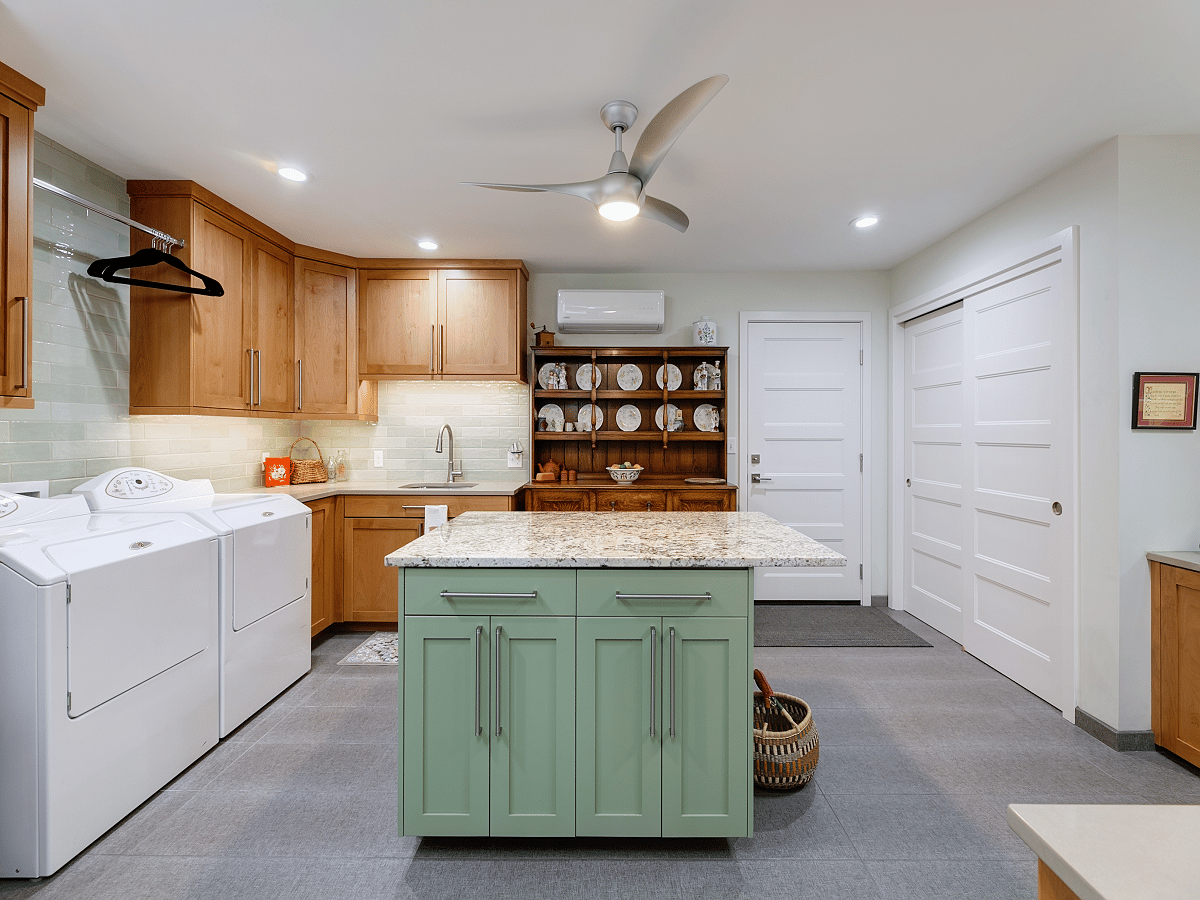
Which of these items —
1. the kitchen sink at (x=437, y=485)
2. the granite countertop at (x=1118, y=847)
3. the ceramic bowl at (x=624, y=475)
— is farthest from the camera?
the ceramic bowl at (x=624, y=475)

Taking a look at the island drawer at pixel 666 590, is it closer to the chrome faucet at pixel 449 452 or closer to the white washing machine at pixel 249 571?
the white washing machine at pixel 249 571

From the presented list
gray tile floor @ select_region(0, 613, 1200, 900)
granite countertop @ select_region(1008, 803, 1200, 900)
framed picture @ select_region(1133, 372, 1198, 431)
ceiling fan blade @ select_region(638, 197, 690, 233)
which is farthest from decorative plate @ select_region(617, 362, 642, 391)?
granite countertop @ select_region(1008, 803, 1200, 900)

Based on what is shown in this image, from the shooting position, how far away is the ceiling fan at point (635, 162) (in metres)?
1.74

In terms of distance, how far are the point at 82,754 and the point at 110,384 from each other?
1.79 meters

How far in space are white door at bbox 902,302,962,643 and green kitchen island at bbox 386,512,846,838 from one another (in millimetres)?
2557

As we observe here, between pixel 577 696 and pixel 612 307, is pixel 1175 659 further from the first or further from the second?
pixel 612 307

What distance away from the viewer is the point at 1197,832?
22.8 inches

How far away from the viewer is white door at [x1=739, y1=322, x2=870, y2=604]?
4.49 meters

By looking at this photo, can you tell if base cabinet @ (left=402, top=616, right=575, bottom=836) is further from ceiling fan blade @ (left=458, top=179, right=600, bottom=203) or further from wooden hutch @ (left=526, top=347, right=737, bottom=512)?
wooden hutch @ (left=526, top=347, right=737, bottom=512)

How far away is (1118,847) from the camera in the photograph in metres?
0.58

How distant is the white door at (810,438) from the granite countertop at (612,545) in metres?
2.12

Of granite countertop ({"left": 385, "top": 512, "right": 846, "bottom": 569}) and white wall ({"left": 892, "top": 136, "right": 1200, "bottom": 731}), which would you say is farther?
white wall ({"left": 892, "top": 136, "right": 1200, "bottom": 731})

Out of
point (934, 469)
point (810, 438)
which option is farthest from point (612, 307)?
point (934, 469)

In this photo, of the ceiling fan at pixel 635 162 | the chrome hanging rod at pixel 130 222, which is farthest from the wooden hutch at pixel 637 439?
the chrome hanging rod at pixel 130 222
